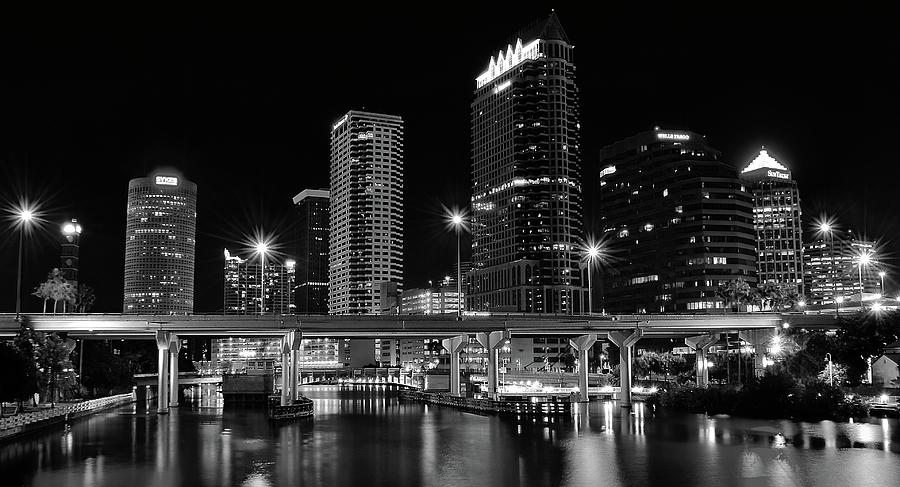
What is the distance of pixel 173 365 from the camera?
126m

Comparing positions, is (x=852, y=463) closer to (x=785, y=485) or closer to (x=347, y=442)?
(x=785, y=485)

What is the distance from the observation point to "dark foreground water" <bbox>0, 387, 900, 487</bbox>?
60781 mm

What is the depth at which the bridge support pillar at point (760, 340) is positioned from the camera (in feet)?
435

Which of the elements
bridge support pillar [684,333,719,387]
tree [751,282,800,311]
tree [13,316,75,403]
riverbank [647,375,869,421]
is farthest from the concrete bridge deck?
tree [751,282,800,311]

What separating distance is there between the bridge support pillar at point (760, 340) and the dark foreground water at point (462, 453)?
30279 millimetres

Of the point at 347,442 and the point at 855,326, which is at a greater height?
the point at 855,326

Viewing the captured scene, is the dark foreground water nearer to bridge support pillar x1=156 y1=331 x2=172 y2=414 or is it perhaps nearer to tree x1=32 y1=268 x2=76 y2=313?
bridge support pillar x1=156 y1=331 x2=172 y2=414

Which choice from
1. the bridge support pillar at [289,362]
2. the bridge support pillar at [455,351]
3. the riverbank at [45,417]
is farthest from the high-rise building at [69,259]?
the bridge support pillar at [455,351]

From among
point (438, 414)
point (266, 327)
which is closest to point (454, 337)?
point (438, 414)

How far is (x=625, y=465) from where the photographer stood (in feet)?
218

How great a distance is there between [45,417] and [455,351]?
6472 cm

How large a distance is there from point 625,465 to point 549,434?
72.3 ft

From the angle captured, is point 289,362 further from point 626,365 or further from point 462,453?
point 462,453

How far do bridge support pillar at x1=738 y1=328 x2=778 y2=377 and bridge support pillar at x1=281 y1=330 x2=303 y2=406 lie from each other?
71.2 m
